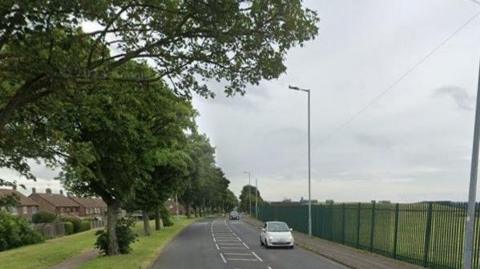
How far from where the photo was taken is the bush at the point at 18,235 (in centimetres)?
4150

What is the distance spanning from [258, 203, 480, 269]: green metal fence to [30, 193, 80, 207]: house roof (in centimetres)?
8504

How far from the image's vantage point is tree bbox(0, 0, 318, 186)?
26.1ft

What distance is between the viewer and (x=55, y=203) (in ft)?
377

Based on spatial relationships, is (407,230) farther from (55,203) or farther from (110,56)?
(55,203)

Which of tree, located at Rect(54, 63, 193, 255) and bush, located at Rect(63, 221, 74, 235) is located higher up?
tree, located at Rect(54, 63, 193, 255)

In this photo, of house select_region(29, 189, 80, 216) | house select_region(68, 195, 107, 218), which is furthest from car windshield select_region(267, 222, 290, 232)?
house select_region(68, 195, 107, 218)

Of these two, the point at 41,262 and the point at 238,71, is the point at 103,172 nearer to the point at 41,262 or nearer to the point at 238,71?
the point at 41,262

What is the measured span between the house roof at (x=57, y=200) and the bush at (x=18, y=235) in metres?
70.5

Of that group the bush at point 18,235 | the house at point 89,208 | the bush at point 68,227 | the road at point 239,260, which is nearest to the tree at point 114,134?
the road at point 239,260

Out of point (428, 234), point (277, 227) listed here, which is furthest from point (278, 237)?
point (428, 234)

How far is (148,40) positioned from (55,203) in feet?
365

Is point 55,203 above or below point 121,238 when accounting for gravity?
below

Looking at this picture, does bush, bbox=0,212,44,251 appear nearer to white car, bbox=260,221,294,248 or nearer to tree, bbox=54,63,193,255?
tree, bbox=54,63,193,255

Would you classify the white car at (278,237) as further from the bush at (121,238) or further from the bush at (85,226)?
the bush at (85,226)
